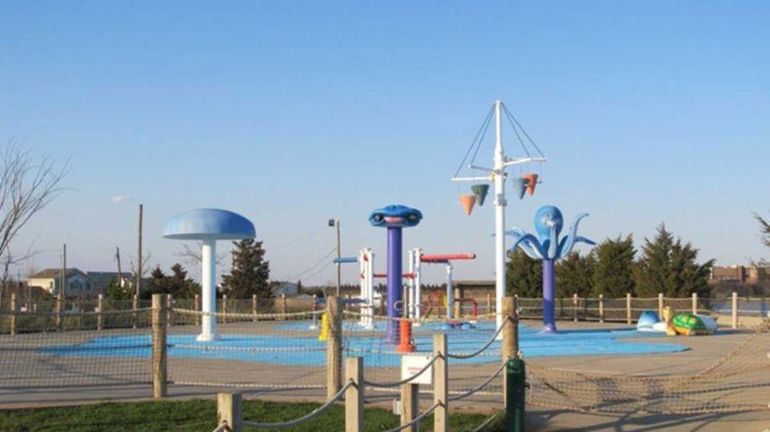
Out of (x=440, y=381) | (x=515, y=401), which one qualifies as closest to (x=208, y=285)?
(x=515, y=401)

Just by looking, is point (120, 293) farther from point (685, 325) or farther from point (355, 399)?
point (355, 399)

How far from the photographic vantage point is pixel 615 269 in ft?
152

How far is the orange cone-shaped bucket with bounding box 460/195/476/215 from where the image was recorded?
28391 mm

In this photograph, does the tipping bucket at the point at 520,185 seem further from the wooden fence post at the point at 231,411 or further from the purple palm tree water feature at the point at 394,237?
the wooden fence post at the point at 231,411

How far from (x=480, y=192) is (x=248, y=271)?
33.2 metres

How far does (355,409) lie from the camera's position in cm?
711

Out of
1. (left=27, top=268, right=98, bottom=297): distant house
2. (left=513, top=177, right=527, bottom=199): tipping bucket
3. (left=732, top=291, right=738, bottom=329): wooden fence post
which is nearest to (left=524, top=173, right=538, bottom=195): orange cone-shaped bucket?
(left=513, top=177, right=527, bottom=199): tipping bucket

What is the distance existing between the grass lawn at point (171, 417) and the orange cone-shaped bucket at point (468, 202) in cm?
1683

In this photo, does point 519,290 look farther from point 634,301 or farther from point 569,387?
point 569,387

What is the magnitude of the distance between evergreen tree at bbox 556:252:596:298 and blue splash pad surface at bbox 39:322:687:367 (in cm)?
1579

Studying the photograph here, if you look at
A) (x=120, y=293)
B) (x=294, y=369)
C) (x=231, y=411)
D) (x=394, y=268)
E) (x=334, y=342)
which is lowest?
(x=294, y=369)

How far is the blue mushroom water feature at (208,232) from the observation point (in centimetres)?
2611

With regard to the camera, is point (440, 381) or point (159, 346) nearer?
point (440, 381)

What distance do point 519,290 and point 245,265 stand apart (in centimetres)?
1784
